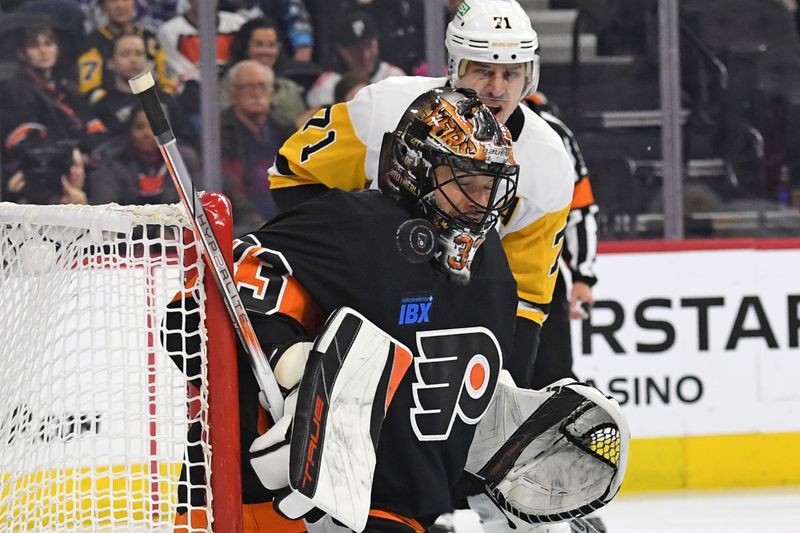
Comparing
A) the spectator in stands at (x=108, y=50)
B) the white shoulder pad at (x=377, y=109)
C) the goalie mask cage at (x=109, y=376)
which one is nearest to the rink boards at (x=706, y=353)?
the spectator in stands at (x=108, y=50)

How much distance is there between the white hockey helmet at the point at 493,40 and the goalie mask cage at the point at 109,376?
888 mm

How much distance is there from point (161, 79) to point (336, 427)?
281cm

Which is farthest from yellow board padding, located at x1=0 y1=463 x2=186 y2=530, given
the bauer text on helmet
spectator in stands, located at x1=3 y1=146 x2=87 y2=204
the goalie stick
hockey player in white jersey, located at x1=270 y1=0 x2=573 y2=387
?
spectator in stands, located at x1=3 y1=146 x2=87 y2=204

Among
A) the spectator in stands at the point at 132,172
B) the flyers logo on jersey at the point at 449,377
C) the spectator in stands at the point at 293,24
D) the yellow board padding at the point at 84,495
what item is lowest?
the spectator in stands at the point at 132,172

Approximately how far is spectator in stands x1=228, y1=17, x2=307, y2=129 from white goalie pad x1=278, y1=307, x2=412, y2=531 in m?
2.71

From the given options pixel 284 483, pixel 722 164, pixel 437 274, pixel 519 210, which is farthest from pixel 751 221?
pixel 284 483

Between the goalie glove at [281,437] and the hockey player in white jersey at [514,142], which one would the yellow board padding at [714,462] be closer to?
the hockey player in white jersey at [514,142]

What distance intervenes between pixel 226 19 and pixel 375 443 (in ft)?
9.14

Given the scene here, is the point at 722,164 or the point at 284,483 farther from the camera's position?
the point at 722,164

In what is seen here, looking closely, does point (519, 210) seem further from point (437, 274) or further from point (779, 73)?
point (779, 73)

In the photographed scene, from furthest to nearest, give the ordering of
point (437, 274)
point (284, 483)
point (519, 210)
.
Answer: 1. point (519, 210)
2. point (437, 274)
3. point (284, 483)

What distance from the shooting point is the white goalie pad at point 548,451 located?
185 centimetres

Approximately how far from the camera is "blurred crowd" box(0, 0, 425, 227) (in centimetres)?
407

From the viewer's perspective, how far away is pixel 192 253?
1.57 meters
